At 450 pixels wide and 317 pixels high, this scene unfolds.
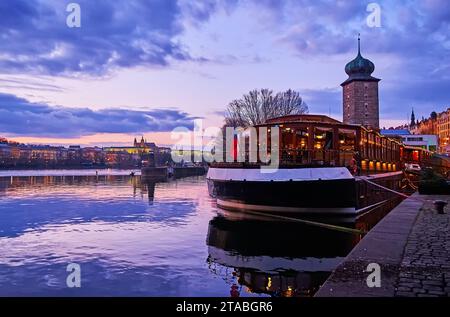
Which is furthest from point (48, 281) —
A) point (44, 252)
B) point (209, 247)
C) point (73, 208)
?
point (73, 208)

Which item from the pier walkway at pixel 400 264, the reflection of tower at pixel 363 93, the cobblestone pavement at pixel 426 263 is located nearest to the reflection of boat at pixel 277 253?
the pier walkway at pixel 400 264

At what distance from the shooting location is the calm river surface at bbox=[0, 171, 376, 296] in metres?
10.6

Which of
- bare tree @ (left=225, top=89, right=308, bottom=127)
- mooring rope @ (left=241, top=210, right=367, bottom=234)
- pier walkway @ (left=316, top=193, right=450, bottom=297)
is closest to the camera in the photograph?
pier walkway @ (left=316, top=193, right=450, bottom=297)

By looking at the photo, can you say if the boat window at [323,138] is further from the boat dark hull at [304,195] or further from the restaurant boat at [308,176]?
the boat dark hull at [304,195]

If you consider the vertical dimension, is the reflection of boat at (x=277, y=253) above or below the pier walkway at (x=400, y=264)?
below

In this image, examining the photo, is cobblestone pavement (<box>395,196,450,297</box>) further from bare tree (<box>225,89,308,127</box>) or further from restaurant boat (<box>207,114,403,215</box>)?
bare tree (<box>225,89,308,127</box>)

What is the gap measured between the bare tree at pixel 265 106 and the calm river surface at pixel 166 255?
4459 cm

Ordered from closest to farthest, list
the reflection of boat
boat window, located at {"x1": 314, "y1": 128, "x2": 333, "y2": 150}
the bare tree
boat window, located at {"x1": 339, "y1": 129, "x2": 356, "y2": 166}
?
the reflection of boat, boat window, located at {"x1": 339, "y1": 129, "x2": 356, "y2": 166}, boat window, located at {"x1": 314, "y1": 128, "x2": 333, "y2": 150}, the bare tree

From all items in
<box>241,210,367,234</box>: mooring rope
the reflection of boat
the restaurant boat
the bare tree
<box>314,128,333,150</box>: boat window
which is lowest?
the reflection of boat

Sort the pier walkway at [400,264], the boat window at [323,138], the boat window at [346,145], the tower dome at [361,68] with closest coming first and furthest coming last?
the pier walkway at [400,264] < the boat window at [346,145] < the boat window at [323,138] < the tower dome at [361,68]

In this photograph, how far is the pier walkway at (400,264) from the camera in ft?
22.8

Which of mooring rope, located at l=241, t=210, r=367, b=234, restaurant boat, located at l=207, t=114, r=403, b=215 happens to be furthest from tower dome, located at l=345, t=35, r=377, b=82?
mooring rope, located at l=241, t=210, r=367, b=234

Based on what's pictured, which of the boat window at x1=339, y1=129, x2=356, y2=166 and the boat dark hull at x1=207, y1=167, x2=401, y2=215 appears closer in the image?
the boat dark hull at x1=207, y1=167, x2=401, y2=215

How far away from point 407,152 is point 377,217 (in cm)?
4320
